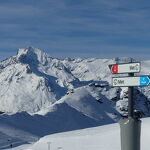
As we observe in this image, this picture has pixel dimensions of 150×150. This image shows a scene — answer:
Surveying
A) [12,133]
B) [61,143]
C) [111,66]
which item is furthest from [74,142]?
[12,133]

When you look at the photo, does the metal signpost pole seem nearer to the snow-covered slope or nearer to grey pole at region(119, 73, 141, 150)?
grey pole at region(119, 73, 141, 150)

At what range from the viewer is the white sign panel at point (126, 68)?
11.2m

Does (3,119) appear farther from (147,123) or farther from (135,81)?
(135,81)

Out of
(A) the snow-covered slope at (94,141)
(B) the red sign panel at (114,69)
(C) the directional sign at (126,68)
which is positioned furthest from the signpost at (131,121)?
(A) the snow-covered slope at (94,141)

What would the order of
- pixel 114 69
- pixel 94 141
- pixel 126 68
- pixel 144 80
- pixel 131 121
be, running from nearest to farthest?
pixel 144 80 → pixel 131 121 → pixel 126 68 → pixel 114 69 → pixel 94 141

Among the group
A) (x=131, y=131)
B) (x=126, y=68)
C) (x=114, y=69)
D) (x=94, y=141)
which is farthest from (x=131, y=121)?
(x=94, y=141)

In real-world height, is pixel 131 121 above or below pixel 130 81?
below

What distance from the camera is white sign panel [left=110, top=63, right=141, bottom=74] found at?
1123 cm

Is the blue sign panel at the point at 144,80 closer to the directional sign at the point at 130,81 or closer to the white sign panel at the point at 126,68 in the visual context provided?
the directional sign at the point at 130,81

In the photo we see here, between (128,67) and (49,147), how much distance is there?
21524 mm

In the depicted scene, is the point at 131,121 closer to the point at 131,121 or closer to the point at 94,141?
the point at 131,121

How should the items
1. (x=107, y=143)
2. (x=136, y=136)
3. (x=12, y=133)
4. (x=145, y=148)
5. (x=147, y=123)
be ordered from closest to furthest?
(x=136, y=136) → (x=145, y=148) → (x=107, y=143) → (x=147, y=123) → (x=12, y=133)

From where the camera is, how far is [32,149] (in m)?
32.4

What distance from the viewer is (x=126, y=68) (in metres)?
11.5
